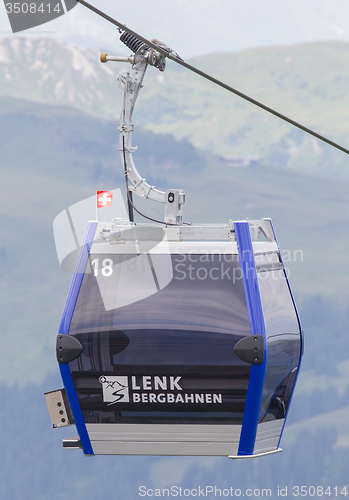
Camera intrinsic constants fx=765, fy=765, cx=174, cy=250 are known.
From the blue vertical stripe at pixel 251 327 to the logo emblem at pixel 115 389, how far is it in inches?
46.7

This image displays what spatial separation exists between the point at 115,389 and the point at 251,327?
1462 millimetres

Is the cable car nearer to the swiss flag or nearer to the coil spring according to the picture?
the swiss flag

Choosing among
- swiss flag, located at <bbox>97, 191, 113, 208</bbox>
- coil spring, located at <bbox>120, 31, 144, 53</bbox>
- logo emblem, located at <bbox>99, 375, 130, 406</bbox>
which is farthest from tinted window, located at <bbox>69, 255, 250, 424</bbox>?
coil spring, located at <bbox>120, 31, 144, 53</bbox>

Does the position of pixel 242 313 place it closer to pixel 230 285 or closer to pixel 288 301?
pixel 230 285

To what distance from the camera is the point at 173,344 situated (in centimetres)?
729

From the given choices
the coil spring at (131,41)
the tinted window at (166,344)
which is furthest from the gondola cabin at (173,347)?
the coil spring at (131,41)

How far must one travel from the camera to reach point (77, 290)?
757 cm

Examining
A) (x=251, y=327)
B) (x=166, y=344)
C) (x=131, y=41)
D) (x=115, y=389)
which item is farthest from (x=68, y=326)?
(x=131, y=41)

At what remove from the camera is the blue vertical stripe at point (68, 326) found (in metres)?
7.46

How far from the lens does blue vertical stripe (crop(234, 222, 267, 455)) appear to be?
7273mm

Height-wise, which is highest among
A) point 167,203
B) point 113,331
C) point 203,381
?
point 167,203

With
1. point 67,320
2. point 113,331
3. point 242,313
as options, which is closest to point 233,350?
point 242,313

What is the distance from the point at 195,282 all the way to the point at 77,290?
1.17m

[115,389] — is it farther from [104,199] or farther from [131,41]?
[131,41]
